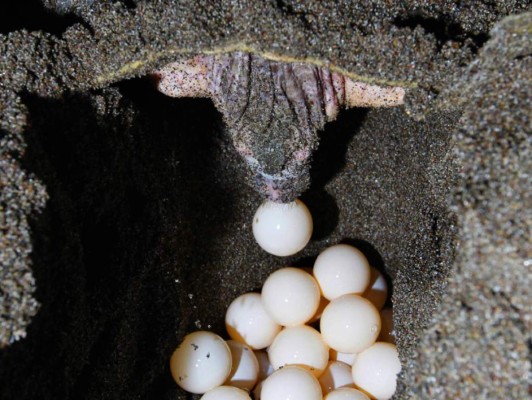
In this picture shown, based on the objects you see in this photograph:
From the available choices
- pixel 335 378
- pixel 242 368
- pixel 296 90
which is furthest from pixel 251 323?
pixel 296 90

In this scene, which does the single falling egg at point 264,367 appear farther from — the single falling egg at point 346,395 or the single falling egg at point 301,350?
the single falling egg at point 346,395

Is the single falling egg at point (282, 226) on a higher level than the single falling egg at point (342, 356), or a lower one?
higher

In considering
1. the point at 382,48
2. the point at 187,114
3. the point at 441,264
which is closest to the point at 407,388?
the point at 441,264

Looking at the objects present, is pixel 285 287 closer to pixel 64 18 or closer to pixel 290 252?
pixel 290 252

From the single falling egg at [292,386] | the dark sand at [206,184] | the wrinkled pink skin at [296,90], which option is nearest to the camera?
the dark sand at [206,184]

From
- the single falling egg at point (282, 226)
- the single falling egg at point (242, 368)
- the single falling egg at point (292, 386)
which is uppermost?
the single falling egg at point (282, 226)

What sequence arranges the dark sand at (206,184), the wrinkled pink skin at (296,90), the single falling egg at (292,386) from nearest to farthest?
the dark sand at (206,184)
the wrinkled pink skin at (296,90)
the single falling egg at (292,386)

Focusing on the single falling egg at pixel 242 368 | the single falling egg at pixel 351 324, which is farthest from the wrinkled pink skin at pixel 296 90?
the single falling egg at pixel 242 368
